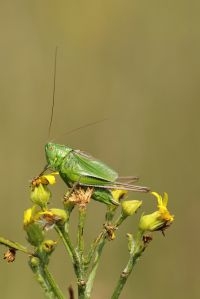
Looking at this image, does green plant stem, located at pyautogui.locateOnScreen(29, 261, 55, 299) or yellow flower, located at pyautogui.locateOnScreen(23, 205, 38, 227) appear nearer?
green plant stem, located at pyautogui.locateOnScreen(29, 261, 55, 299)

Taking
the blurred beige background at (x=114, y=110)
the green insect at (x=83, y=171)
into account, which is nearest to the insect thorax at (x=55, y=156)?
the green insect at (x=83, y=171)

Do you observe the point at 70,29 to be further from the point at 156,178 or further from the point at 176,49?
the point at 156,178

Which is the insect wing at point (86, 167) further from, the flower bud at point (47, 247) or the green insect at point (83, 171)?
the flower bud at point (47, 247)

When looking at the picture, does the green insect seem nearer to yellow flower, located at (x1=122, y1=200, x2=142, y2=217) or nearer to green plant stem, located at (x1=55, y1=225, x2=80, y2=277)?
yellow flower, located at (x1=122, y1=200, x2=142, y2=217)

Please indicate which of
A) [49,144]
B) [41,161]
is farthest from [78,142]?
[49,144]

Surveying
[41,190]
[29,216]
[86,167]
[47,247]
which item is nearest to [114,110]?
[86,167]

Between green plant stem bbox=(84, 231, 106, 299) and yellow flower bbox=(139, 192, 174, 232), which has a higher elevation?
yellow flower bbox=(139, 192, 174, 232)

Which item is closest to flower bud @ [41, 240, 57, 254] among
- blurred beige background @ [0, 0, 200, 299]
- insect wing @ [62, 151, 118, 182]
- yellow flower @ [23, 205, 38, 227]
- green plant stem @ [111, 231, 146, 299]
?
yellow flower @ [23, 205, 38, 227]
